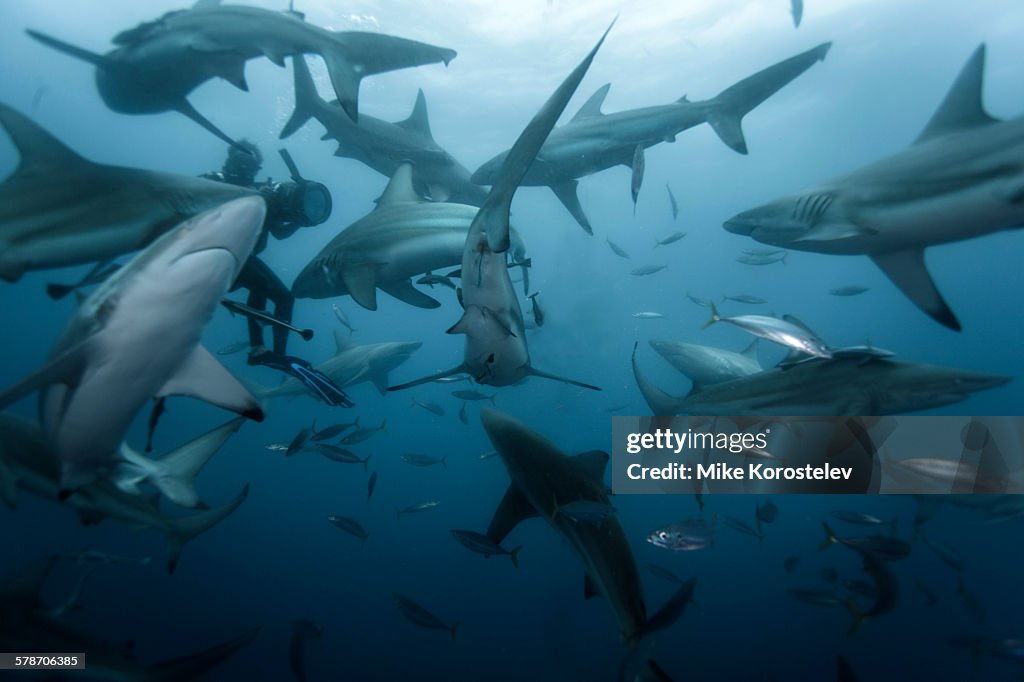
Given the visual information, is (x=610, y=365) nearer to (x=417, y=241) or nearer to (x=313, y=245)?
(x=313, y=245)

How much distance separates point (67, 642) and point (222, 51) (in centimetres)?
566

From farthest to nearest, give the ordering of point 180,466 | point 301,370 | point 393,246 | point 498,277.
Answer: point 393,246
point 301,370
point 180,466
point 498,277

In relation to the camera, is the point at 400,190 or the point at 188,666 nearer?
the point at 188,666

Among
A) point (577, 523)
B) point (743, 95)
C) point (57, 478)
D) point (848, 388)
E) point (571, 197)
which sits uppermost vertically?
point (743, 95)

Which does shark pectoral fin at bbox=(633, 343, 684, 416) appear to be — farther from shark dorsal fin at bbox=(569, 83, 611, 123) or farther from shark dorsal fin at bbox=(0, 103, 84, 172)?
shark dorsal fin at bbox=(0, 103, 84, 172)

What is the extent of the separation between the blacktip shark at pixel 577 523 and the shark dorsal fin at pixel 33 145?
364 centimetres

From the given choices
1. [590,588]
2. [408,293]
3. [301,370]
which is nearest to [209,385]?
[301,370]

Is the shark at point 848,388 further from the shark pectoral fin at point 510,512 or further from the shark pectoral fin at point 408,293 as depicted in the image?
the shark pectoral fin at point 408,293

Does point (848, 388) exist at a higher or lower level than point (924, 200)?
lower

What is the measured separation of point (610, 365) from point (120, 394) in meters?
75.5

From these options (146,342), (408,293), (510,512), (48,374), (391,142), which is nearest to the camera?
(48,374)

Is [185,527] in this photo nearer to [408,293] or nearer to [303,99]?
[408,293]

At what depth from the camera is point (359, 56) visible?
5.05 meters

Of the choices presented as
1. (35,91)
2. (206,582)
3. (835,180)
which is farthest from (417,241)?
(35,91)
